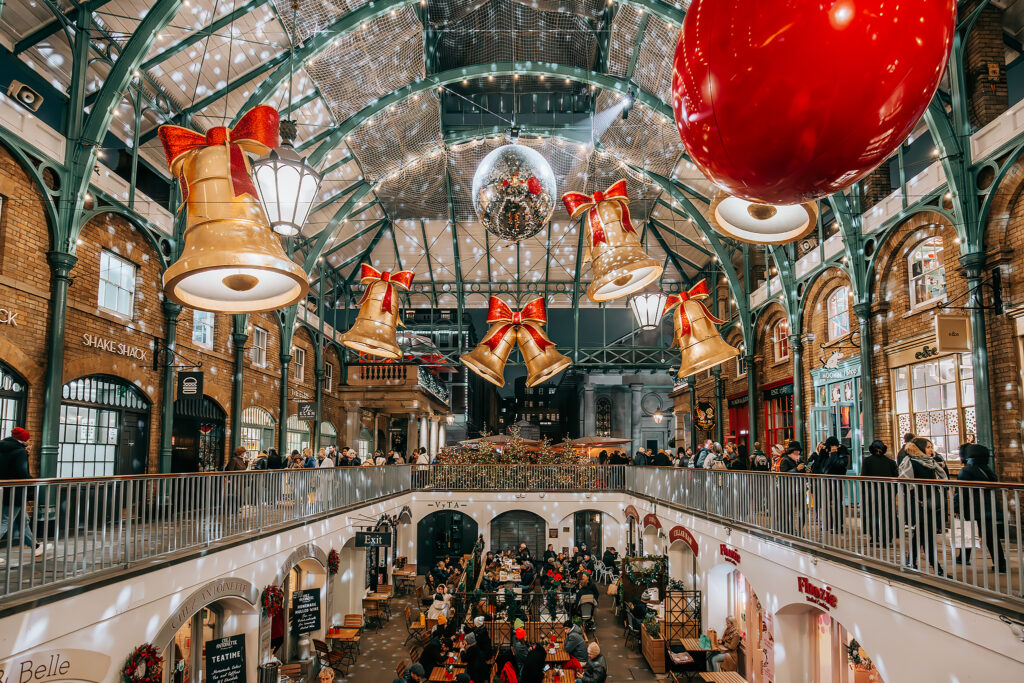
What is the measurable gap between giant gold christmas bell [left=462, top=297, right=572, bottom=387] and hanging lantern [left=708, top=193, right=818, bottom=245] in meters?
9.31

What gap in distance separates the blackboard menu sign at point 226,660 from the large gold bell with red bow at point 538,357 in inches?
264

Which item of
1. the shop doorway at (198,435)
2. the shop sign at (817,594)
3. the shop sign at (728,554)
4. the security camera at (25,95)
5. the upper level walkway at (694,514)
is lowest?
the shop sign at (728,554)

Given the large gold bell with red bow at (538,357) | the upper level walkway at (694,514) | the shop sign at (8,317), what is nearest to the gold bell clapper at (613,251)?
the upper level walkway at (694,514)

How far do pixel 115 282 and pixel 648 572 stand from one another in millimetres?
14298

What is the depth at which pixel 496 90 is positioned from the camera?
22688mm

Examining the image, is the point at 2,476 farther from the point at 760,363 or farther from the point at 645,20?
the point at 760,363

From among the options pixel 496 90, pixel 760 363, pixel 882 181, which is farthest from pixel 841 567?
pixel 496 90

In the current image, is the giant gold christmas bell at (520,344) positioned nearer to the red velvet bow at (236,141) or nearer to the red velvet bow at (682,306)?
the red velvet bow at (682,306)

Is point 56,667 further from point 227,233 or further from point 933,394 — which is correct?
point 933,394

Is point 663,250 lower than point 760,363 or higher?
higher

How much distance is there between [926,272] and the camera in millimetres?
13797

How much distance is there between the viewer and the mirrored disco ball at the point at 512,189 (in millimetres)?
8742

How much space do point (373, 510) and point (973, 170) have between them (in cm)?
1529

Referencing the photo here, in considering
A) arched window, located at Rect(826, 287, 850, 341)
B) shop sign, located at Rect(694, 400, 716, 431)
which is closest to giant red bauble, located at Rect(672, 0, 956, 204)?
arched window, located at Rect(826, 287, 850, 341)
